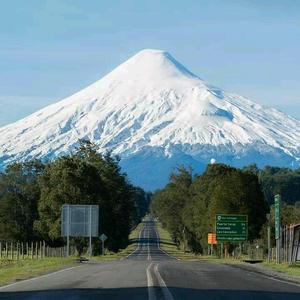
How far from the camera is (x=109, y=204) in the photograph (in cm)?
11050

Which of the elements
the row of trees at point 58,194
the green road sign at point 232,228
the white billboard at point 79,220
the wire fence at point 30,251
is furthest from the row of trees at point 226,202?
the white billboard at point 79,220

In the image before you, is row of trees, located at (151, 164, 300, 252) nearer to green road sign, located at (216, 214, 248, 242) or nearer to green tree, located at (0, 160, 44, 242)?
green road sign, located at (216, 214, 248, 242)

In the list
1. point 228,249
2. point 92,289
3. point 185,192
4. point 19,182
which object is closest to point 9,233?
point 19,182

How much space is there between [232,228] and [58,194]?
21666 millimetres

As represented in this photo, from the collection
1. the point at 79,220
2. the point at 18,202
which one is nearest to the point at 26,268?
the point at 79,220

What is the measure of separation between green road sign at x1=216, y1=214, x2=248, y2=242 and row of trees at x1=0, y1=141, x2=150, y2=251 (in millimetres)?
17640

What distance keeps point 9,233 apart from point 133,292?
3376 inches

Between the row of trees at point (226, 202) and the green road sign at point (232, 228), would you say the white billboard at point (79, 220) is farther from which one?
the row of trees at point (226, 202)

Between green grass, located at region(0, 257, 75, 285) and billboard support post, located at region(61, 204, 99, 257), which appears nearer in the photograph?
green grass, located at region(0, 257, 75, 285)

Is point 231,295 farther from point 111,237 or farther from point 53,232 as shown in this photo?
point 111,237

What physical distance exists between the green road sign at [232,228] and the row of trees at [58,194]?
17.6 meters

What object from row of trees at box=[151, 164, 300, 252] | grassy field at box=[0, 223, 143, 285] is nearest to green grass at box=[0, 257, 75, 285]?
grassy field at box=[0, 223, 143, 285]

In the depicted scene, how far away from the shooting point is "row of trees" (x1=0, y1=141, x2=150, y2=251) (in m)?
100

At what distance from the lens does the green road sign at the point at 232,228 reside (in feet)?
297
